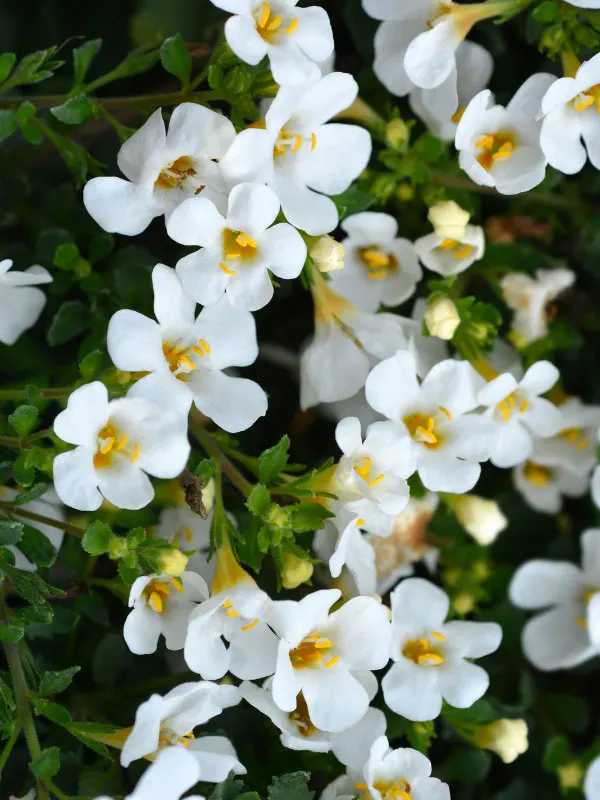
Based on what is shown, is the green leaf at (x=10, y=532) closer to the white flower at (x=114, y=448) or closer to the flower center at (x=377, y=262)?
the white flower at (x=114, y=448)

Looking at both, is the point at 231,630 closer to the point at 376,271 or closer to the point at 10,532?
the point at 10,532

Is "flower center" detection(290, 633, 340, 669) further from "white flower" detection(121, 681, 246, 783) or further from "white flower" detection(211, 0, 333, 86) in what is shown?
"white flower" detection(211, 0, 333, 86)

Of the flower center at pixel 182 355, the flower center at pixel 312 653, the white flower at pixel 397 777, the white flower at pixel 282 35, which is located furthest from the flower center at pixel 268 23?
the white flower at pixel 397 777

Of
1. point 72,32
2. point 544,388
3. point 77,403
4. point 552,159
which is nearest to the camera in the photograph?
point 77,403

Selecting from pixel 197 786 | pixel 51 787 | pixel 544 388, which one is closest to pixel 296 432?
pixel 544 388

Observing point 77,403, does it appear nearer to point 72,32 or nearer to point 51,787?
point 51,787
